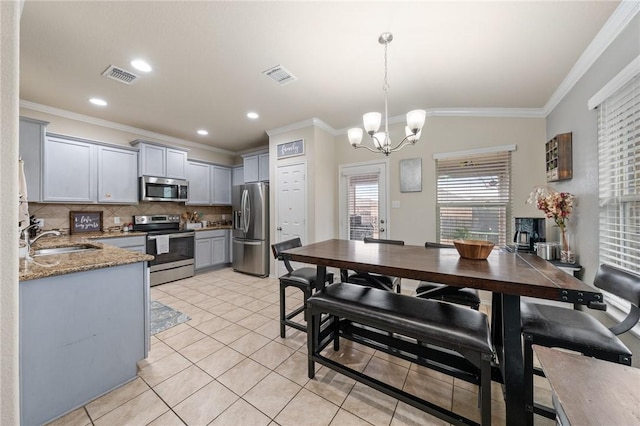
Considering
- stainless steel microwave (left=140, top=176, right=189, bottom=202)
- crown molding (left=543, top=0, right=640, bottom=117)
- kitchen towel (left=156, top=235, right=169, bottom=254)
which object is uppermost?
crown molding (left=543, top=0, right=640, bottom=117)

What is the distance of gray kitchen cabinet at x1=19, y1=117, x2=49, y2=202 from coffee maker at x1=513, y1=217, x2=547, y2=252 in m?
6.01

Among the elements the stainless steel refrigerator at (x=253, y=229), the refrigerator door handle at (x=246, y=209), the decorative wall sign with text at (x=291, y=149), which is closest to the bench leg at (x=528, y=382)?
the decorative wall sign with text at (x=291, y=149)

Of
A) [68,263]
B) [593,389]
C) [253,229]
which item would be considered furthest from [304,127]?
[593,389]

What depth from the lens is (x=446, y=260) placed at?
1665mm

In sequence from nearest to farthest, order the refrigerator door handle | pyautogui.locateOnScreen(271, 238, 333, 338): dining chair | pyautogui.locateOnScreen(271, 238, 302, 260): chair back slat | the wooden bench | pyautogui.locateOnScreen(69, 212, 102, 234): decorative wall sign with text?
1. the wooden bench
2. pyautogui.locateOnScreen(271, 238, 333, 338): dining chair
3. pyautogui.locateOnScreen(271, 238, 302, 260): chair back slat
4. pyautogui.locateOnScreen(69, 212, 102, 234): decorative wall sign with text
5. the refrigerator door handle

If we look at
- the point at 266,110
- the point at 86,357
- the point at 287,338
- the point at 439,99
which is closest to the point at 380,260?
the point at 287,338

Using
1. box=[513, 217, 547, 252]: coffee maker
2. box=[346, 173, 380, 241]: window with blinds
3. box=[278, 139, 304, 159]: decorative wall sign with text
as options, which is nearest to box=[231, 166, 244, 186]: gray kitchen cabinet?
box=[278, 139, 304, 159]: decorative wall sign with text

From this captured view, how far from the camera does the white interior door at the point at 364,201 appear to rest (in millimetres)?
4008

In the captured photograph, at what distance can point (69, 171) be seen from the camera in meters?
3.49

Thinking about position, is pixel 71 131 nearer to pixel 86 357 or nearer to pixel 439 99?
pixel 86 357

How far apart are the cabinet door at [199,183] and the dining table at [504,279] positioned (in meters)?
3.92

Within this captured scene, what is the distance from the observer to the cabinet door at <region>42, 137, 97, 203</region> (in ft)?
10.9

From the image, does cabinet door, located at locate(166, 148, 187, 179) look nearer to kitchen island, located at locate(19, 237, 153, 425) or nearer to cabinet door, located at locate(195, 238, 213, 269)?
cabinet door, located at locate(195, 238, 213, 269)

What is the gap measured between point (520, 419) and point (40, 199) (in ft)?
17.3
